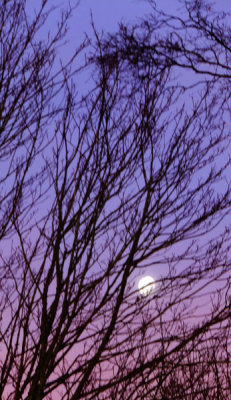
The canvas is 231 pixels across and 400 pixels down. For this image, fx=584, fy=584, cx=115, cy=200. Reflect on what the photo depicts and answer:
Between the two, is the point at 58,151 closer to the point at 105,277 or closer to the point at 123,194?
the point at 123,194

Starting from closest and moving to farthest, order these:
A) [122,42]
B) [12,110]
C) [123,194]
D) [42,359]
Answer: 1. [42,359]
2. [123,194]
3. [12,110]
4. [122,42]

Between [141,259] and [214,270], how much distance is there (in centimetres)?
85

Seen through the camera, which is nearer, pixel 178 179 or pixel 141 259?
pixel 141 259

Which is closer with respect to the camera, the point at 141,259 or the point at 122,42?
the point at 141,259

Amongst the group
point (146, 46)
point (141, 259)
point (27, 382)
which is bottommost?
point (27, 382)

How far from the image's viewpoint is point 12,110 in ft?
17.5

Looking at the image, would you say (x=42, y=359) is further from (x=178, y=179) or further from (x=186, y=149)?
(x=186, y=149)

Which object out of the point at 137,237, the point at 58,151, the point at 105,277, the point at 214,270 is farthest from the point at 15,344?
the point at 214,270

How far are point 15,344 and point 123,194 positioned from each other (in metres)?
1.32

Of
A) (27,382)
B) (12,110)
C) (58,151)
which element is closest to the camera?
(27,382)

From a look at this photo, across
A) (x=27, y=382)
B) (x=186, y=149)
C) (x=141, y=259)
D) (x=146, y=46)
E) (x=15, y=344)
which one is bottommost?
(x=27, y=382)

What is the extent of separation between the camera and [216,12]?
791 cm

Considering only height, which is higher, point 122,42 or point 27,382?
point 122,42

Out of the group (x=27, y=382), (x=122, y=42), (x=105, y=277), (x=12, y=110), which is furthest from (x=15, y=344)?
(x=122, y=42)
